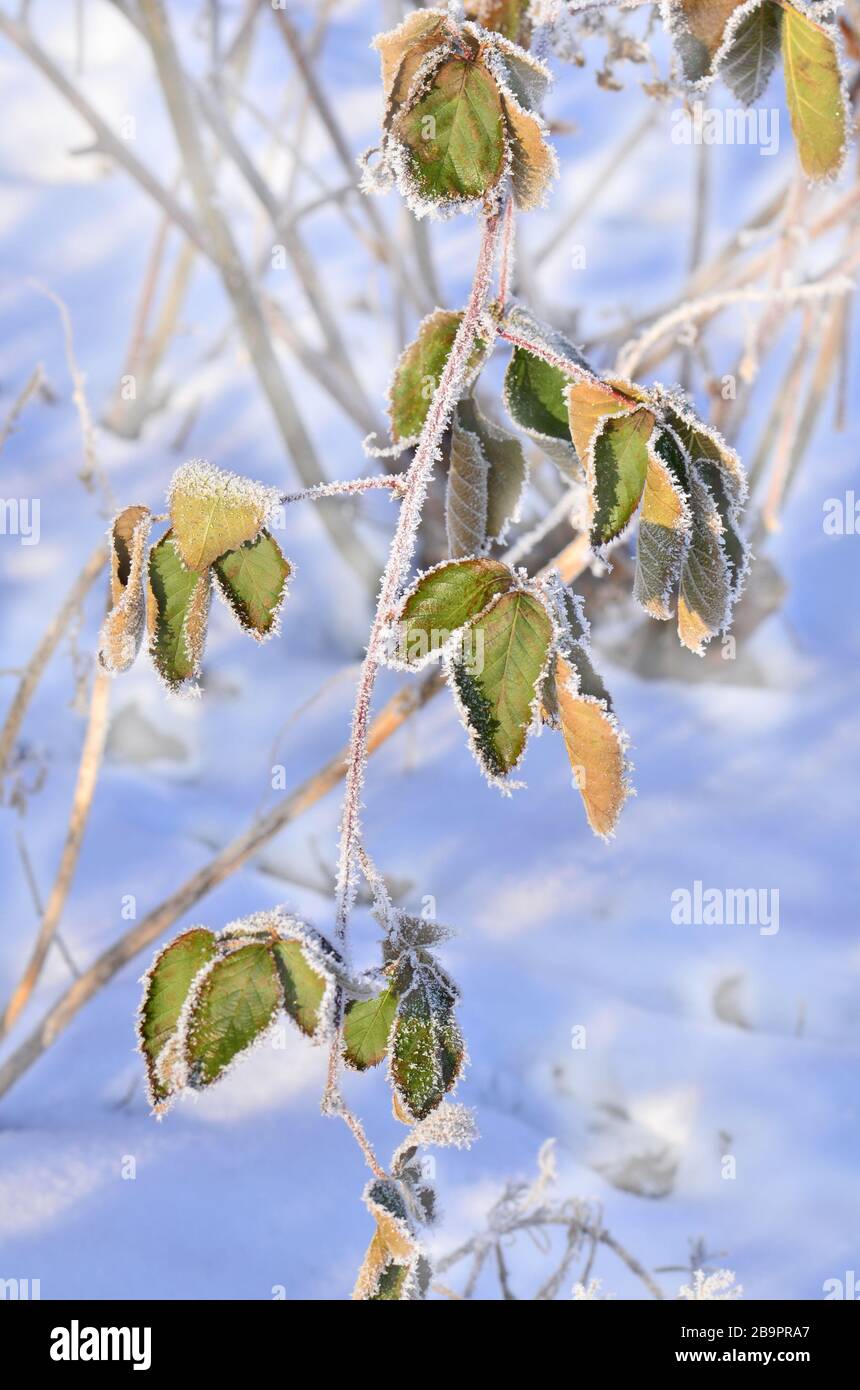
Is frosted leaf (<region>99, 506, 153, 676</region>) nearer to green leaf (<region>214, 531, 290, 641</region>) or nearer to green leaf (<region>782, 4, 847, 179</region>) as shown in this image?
green leaf (<region>214, 531, 290, 641</region>)

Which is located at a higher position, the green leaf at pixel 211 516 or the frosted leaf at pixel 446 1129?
the green leaf at pixel 211 516

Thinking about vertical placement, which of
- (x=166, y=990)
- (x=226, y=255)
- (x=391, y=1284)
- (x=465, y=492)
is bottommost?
(x=391, y=1284)

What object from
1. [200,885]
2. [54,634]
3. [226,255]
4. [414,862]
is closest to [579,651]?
[200,885]

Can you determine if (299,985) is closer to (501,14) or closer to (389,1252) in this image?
(389,1252)

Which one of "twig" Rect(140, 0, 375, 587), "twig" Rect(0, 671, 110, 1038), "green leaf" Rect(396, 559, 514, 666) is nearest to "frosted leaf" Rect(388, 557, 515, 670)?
"green leaf" Rect(396, 559, 514, 666)

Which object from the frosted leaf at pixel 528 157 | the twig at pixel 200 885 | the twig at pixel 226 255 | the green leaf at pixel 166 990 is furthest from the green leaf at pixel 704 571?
the twig at pixel 226 255

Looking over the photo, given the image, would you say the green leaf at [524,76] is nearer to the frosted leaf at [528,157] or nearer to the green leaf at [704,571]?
the frosted leaf at [528,157]
